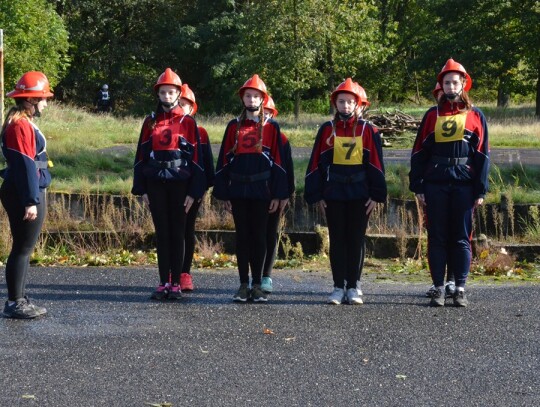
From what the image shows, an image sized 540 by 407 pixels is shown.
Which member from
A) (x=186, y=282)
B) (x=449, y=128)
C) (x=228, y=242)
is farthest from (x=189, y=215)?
(x=449, y=128)

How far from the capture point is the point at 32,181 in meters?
8.65

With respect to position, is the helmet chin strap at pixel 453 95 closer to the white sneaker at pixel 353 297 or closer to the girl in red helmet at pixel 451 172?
the girl in red helmet at pixel 451 172

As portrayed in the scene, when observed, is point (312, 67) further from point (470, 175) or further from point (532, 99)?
point (470, 175)

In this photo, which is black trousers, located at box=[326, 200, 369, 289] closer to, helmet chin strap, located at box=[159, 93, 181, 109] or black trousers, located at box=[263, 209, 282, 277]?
black trousers, located at box=[263, 209, 282, 277]

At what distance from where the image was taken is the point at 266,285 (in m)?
10.0

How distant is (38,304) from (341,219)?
2.77 m

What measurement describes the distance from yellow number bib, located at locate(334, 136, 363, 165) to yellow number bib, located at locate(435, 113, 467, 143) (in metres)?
0.68

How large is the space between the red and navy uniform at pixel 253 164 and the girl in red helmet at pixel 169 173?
26 cm

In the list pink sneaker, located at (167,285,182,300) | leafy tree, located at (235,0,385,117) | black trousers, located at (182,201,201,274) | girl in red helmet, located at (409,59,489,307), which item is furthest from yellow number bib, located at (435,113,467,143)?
leafy tree, located at (235,0,385,117)

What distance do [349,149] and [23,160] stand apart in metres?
2.78

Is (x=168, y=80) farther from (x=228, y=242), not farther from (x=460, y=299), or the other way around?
(x=228, y=242)

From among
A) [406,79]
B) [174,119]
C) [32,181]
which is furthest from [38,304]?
[406,79]

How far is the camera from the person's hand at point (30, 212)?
8.68m

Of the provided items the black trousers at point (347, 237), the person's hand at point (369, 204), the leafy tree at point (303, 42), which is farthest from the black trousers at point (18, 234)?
the leafy tree at point (303, 42)
